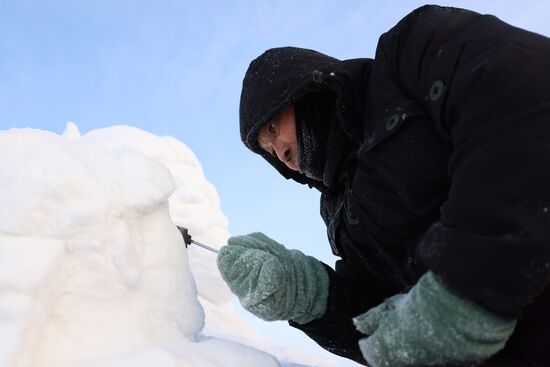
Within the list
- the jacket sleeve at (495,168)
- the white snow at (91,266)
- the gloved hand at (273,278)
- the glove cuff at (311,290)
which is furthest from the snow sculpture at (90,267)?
the jacket sleeve at (495,168)

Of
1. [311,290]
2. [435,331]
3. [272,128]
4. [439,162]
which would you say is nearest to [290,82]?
[272,128]

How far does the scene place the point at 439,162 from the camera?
1.46 meters

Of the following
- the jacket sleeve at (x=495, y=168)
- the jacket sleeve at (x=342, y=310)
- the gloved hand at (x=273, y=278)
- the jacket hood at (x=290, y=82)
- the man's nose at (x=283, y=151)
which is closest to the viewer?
the jacket sleeve at (x=495, y=168)

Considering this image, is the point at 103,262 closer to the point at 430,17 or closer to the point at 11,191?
the point at 11,191

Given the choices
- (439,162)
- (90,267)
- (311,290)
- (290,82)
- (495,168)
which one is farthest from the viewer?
(311,290)

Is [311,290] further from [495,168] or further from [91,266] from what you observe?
[495,168]

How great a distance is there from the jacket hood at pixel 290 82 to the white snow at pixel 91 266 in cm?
35

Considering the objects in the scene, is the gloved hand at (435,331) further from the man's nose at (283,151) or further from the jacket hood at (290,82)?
the man's nose at (283,151)

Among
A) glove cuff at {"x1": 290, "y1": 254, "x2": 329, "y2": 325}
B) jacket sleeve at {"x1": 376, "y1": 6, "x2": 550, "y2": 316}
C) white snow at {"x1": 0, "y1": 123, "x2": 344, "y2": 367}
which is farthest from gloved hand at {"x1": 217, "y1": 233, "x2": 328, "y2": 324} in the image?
jacket sleeve at {"x1": 376, "y1": 6, "x2": 550, "y2": 316}

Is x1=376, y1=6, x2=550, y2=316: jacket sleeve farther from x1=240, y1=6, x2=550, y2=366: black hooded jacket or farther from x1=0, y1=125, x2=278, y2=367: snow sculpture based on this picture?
x1=0, y1=125, x2=278, y2=367: snow sculpture

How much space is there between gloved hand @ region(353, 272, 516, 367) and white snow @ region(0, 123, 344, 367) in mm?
487

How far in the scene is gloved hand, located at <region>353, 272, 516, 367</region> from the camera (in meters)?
1.20

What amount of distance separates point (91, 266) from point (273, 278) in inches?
21.4

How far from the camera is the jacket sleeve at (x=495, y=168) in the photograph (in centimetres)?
115
